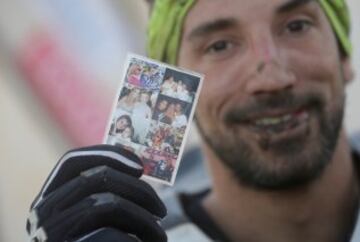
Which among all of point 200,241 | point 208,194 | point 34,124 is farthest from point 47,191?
point 34,124

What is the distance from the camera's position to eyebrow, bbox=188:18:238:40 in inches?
64.5

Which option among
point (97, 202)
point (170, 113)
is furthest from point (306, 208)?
point (97, 202)

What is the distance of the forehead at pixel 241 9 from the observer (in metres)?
1.62

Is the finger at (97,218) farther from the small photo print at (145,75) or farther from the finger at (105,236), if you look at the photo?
the small photo print at (145,75)

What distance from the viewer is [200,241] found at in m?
1.66

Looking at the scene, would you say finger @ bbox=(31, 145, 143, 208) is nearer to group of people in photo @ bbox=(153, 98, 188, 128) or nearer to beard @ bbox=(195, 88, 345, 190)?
group of people in photo @ bbox=(153, 98, 188, 128)

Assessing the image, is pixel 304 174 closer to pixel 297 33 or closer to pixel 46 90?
pixel 297 33

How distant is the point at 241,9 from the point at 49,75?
84cm

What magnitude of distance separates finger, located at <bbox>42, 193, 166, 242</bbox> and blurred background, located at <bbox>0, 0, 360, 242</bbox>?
1092mm

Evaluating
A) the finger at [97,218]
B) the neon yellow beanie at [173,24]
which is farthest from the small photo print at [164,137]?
the neon yellow beanie at [173,24]

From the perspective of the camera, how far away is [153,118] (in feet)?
4.25

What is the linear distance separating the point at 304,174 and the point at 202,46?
1.00 ft

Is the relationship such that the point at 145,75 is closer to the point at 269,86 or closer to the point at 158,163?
the point at 158,163

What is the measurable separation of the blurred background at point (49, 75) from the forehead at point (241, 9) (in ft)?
2.15
